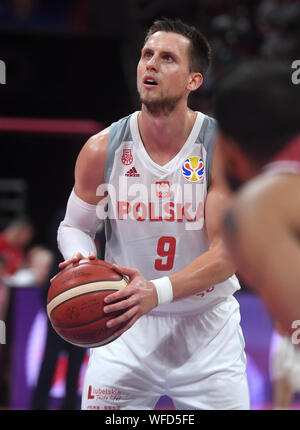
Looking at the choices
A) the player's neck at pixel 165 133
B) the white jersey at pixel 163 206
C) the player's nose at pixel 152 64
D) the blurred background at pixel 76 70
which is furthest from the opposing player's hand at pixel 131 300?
the blurred background at pixel 76 70

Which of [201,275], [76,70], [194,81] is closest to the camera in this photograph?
[201,275]

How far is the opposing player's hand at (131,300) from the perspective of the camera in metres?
2.72

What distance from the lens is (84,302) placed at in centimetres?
273

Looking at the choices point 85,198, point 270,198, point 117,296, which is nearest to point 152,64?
point 85,198

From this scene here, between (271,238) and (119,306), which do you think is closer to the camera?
(271,238)

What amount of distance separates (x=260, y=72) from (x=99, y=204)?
1.69 metres

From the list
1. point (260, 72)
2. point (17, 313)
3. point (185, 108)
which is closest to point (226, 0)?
point (17, 313)

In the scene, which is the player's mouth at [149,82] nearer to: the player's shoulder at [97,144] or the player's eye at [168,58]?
the player's eye at [168,58]

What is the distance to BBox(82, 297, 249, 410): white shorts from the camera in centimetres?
307

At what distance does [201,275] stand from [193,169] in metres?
0.53

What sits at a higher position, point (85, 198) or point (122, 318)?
point (85, 198)

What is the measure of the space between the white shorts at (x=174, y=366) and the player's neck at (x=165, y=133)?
30.2 inches

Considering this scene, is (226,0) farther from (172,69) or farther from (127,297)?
(127,297)

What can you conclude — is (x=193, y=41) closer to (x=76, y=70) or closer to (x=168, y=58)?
(x=168, y=58)
